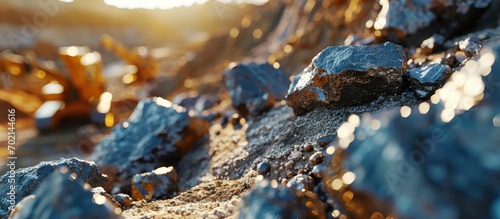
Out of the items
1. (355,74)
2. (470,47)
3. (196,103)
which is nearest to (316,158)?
(355,74)

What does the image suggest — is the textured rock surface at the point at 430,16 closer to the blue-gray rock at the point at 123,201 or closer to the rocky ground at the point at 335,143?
the rocky ground at the point at 335,143

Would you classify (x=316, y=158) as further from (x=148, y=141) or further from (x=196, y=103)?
(x=196, y=103)

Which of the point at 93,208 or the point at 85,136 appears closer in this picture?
the point at 93,208

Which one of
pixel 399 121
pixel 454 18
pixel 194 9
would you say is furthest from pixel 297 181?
pixel 194 9

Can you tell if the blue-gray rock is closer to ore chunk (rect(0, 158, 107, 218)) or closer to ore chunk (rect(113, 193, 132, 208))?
ore chunk (rect(113, 193, 132, 208))

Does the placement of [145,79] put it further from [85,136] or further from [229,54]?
[85,136]

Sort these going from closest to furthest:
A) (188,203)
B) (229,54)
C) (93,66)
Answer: (188,203) < (93,66) < (229,54)
